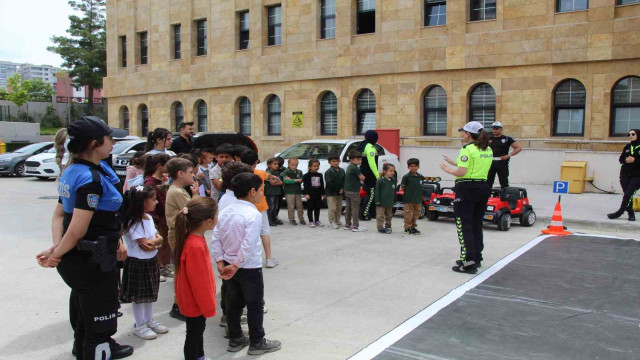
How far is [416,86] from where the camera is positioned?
20.1 meters

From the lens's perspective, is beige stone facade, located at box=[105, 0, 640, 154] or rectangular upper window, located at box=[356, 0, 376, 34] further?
rectangular upper window, located at box=[356, 0, 376, 34]

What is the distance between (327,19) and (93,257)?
20.6 metres

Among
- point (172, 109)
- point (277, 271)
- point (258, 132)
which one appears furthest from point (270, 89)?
point (277, 271)

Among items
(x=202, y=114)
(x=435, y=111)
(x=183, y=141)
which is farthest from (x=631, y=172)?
(x=202, y=114)

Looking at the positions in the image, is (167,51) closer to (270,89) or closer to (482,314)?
(270,89)

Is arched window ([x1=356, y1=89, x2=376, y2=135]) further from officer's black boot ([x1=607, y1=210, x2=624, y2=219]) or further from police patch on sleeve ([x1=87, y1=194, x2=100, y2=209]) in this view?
police patch on sleeve ([x1=87, y1=194, x2=100, y2=209])

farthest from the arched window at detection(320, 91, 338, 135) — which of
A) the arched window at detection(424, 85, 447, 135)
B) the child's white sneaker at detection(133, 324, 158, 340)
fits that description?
the child's white sneaker at detection(133, 324, 158, 340)

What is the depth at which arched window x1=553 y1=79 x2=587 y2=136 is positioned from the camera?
17.2 m

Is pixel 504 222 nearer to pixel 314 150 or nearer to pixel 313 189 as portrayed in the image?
pixel 313 189

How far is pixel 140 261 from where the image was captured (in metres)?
4.92

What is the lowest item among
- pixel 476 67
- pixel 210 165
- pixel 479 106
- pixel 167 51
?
pixel 210 165

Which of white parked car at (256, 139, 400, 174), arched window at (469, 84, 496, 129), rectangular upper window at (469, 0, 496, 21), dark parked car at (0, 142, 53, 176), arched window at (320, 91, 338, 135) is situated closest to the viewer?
white parked car at (256, 139, 400, 174)

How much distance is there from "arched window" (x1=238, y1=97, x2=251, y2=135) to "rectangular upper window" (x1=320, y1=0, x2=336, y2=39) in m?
5.33

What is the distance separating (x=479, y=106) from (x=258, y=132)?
10458 millimetres
